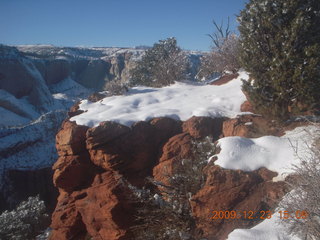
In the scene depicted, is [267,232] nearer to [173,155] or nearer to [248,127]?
[248,127]

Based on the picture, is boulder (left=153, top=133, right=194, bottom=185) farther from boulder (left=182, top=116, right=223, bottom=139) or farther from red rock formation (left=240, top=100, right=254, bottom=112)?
red rock formation (left=240, top=100, right=254, bottom=112)

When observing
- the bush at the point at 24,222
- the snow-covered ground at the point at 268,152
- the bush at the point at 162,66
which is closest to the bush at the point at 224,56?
the bush at the point at 162,66

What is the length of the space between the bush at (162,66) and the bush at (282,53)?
4.93 m

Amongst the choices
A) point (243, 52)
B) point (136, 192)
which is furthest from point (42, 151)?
point (243, 52)

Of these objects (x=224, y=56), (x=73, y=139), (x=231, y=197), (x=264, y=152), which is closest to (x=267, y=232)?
(x=231, y=197)

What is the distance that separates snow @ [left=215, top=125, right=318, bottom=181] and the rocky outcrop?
0.94 ft

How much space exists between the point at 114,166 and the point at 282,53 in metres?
3.87

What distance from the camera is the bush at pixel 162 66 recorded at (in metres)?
9.62

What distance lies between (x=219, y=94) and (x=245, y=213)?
143 inches

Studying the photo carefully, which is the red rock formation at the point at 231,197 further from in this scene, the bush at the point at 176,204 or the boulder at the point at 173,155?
the boulder at the point at 173,155

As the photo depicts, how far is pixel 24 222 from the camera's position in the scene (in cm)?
828

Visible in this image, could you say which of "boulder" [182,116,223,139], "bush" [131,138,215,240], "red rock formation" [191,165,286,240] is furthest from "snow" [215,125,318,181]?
"boulder" [182,116,223,139]

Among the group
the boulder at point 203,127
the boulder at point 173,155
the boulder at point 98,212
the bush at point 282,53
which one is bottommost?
the boulder at point 98,212

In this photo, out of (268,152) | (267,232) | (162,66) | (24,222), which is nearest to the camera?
(267,232)
